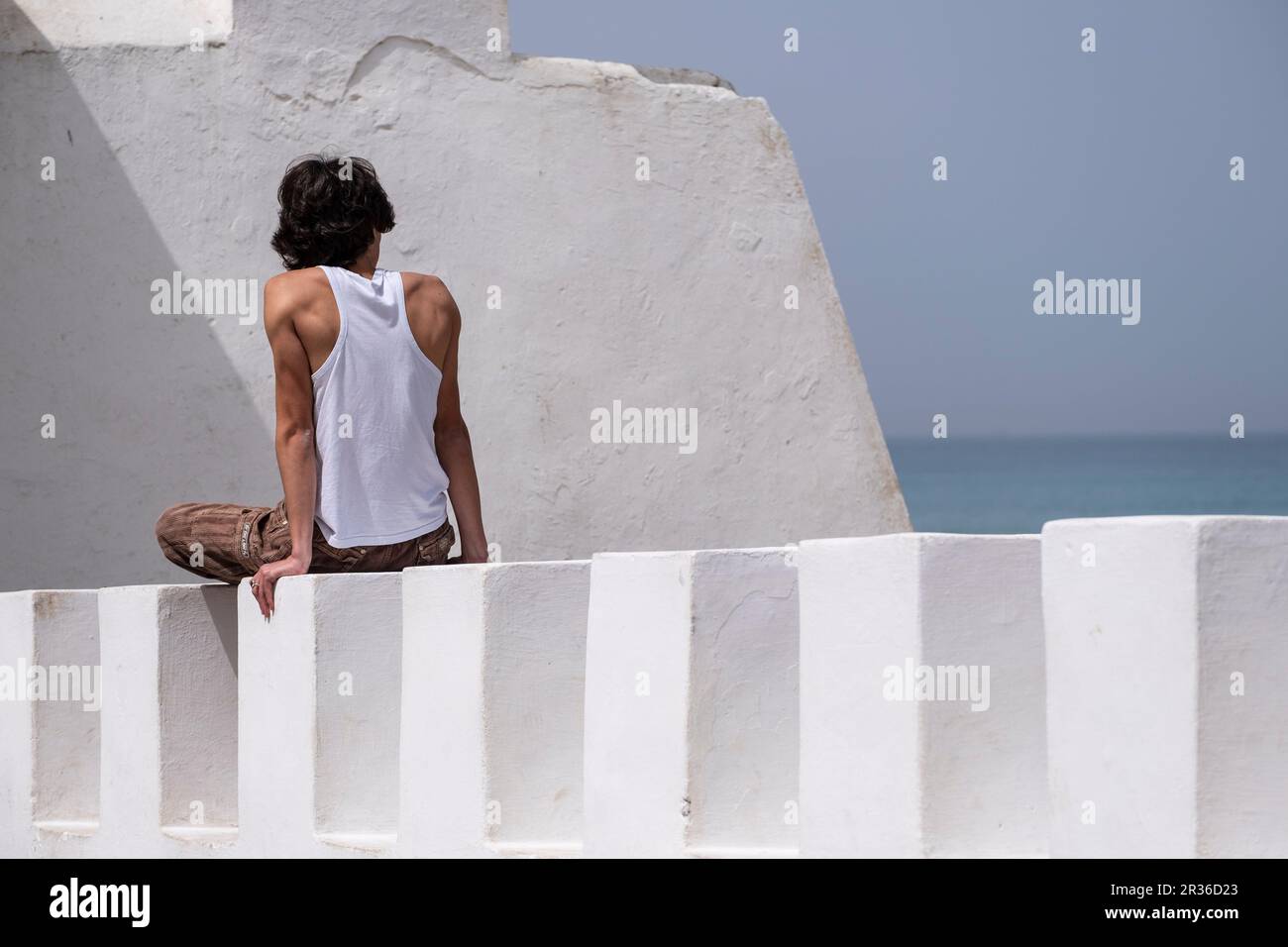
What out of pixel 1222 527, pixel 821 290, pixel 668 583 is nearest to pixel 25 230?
pixel 821 290

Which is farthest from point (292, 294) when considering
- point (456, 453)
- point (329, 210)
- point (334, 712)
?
point (334, 712)

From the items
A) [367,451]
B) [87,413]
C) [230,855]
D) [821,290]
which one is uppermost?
[821,290]

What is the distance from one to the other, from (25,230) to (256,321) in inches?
33.8

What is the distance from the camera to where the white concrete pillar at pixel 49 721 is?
4504mm

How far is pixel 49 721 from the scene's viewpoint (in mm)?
4574

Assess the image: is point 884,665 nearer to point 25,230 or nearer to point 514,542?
point 514,542

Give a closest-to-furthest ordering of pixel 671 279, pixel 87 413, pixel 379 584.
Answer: pixel 379 584 < pixel 87 413 < pixel 671 279

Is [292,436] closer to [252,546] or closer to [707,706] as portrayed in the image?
[252,546]

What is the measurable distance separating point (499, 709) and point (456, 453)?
0.99m

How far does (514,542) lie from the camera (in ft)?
21.2

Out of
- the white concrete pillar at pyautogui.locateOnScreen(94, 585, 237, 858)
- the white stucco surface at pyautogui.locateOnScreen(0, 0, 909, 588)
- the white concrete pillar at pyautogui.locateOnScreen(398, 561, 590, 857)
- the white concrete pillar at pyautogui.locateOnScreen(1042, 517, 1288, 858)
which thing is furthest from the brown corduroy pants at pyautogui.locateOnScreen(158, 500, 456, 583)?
the white stucco surface at pyautogui.locateOnScreen(0, 0, 909, 588)

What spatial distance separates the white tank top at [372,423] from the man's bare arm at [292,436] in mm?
42

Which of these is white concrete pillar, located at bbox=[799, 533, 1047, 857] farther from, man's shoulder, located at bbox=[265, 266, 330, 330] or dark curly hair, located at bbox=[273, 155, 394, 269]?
dark curly hair, located at bbox=[273, 155, 394, 269]

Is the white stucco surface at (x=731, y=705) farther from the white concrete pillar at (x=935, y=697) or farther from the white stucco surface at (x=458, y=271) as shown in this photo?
the white stucco surface at (x=458, y=271)
